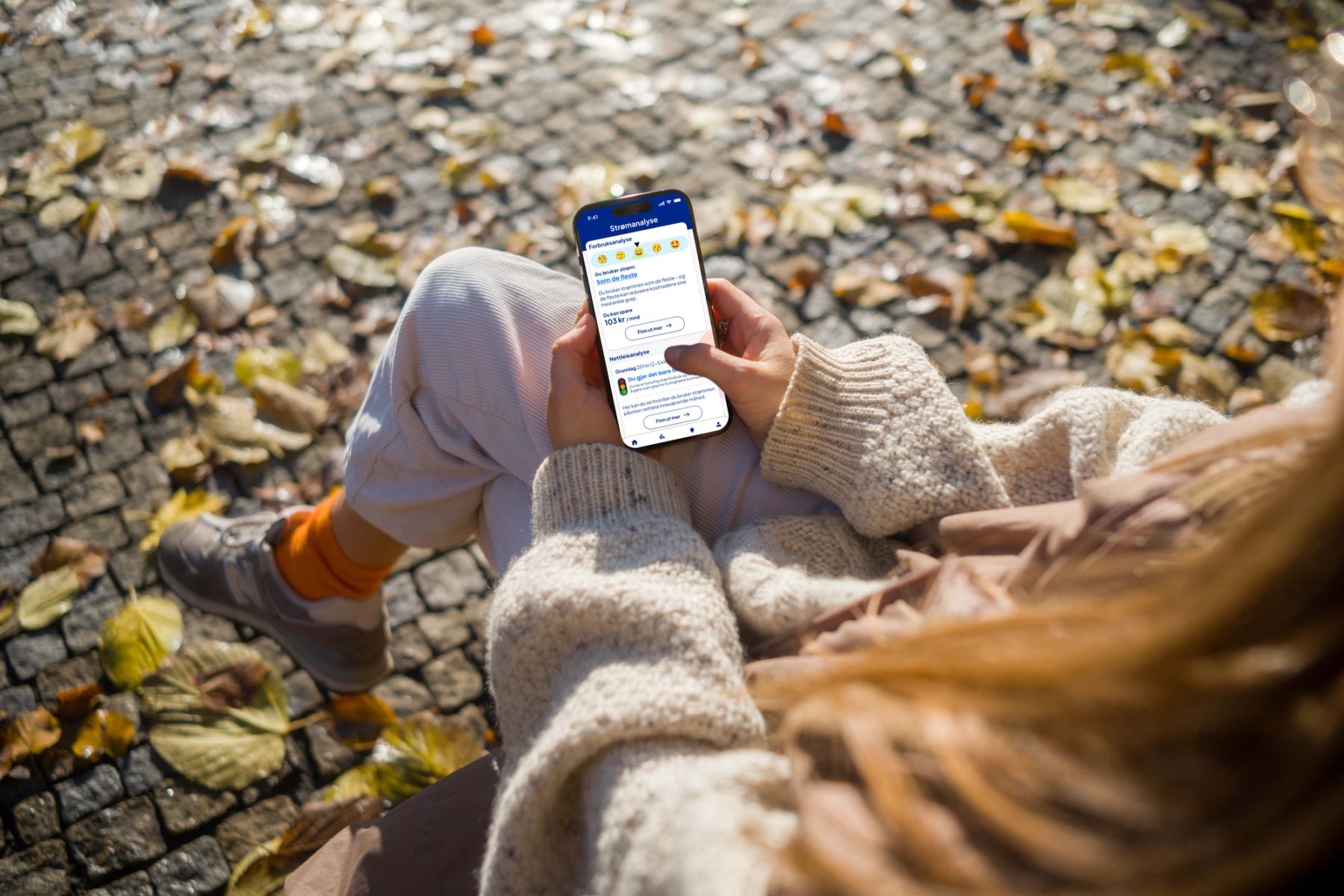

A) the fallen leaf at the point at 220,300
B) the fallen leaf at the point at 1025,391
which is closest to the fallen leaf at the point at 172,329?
the fallen leaf at the point at 220,300

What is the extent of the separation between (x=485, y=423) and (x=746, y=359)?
51cm

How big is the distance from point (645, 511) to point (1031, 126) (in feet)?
9.90

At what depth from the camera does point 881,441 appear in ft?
4.82

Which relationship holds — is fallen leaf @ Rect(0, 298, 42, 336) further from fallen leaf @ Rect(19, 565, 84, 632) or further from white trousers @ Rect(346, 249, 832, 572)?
white trousers @ Rect(346, 249, 832, 572)

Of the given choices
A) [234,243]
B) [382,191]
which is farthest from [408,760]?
[382,191]

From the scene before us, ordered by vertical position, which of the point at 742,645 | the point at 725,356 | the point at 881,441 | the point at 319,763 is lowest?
the point at 319,763

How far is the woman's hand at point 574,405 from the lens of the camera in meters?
1.50

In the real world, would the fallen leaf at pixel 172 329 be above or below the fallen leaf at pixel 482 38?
below

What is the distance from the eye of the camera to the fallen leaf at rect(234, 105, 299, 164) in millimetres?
3344

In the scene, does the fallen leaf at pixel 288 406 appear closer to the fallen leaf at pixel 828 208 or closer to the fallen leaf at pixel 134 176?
the fallen leaf at pixel 134 176

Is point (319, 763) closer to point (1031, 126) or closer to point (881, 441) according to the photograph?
point (881, 441)

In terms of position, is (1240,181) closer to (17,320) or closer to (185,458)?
(185,458)

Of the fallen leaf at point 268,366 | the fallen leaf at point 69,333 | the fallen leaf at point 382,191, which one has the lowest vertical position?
the fallen leaf at point 268,366

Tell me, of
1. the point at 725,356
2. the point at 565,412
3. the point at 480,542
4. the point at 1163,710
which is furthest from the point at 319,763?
the point at 1163,710
